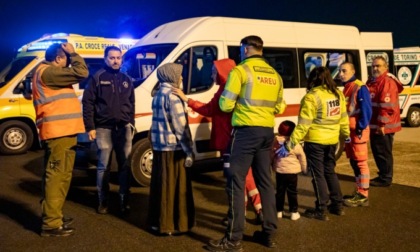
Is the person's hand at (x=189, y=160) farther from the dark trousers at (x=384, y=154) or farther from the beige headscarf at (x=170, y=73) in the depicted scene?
the dark trousers at (x=384, y=154)

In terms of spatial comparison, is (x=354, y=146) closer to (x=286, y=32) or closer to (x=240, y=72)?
(x=240, y=72)

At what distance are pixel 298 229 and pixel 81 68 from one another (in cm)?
285

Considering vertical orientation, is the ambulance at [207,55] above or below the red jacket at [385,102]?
above

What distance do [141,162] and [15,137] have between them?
4.57m

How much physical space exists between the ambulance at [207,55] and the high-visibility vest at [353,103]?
215cm

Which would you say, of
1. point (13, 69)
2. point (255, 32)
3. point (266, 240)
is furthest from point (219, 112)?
point (13, 69)

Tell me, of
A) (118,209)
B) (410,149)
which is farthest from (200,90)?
(410,149)

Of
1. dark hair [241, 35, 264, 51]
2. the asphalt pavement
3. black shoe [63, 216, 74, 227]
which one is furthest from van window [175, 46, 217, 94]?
dark hair [241, 35, 264, 51]

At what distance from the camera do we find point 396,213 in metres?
5.58

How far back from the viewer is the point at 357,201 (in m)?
5.87

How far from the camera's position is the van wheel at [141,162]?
271 inches

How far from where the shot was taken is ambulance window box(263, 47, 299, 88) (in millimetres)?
8308

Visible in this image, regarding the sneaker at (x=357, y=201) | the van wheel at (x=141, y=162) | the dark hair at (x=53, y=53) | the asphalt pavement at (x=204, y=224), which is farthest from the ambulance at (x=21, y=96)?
the sneaker at (x=357, y=201)

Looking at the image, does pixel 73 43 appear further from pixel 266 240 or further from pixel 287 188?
pixel 266 240
